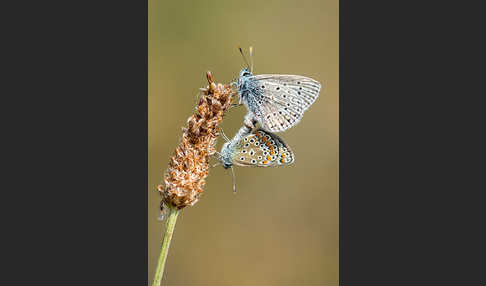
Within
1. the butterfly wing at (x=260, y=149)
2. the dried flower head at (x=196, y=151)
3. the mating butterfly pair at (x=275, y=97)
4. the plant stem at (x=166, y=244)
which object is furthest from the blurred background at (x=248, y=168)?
the plant stem at (x=166, y=244)

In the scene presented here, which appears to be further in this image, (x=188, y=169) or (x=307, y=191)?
(x=307, y=191)

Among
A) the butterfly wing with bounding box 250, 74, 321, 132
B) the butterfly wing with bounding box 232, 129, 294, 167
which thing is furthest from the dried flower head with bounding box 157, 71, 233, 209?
the butterfly wing with bounding box 250, 74, 321, 132

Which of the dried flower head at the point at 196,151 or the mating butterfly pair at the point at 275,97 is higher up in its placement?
the mating butterfly pair at the point at 275,97

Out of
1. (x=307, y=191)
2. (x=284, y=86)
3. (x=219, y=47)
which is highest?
(x=219, y=47)

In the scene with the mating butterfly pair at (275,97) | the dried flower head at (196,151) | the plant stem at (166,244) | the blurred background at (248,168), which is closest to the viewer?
the plant stem at (166,244)

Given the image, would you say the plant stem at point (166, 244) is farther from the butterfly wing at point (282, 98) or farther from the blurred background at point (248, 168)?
the blurred background at point (248, 168)

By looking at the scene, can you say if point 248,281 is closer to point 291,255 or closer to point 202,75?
point 291,255

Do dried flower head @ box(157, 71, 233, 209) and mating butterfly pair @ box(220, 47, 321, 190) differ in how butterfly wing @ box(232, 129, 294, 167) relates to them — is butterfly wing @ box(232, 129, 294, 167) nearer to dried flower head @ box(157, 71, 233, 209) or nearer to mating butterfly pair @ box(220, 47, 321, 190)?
mating butterfly pair @ box(220, 47, 321, 190)
